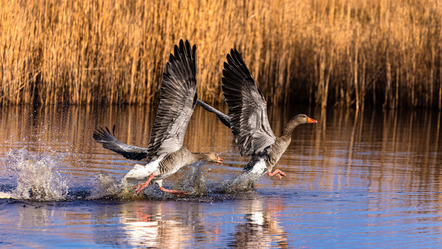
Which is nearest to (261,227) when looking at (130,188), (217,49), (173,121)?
(173,121)

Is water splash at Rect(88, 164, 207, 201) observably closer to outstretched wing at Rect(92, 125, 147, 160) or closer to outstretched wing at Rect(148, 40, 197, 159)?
outstretched wing at Rect(92, 125, 147, 160)

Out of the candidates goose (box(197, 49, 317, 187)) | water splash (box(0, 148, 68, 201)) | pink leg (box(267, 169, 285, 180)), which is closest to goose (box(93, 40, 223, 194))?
goose (box(197, 49, 317, 187))

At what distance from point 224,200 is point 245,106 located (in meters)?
1.19

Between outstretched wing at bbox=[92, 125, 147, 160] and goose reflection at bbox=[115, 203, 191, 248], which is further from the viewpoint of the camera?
outstretched wing at bbox=[92, 125, 147, 160]

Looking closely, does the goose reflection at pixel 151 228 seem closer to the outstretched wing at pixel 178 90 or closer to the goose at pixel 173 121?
the goose at pixel 173 121

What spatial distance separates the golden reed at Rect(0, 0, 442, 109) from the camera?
17.6 meters

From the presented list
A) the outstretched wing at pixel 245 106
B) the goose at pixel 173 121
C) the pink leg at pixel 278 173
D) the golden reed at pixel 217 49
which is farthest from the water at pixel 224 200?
the golden reed at pixel 217 49

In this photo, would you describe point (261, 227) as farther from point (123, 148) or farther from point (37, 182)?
point (123, 148)

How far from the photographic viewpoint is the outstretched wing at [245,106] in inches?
339

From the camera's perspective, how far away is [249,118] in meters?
8.79

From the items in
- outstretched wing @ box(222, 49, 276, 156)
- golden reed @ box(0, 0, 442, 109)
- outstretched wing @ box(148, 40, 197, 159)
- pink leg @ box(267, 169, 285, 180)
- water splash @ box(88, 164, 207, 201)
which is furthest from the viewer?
golden reed @ box(0, 0, 442, 109)

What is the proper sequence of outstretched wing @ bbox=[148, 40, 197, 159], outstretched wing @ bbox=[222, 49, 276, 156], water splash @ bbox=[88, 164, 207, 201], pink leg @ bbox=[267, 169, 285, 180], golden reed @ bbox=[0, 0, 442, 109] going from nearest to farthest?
outstretched wing @ bbox=[148, 40, 197, 159] < water splash @ bbox=[88, 164, 207, 201] < outstretched wing @ bbox=[222, 49, 276, 156] < pink leg @ bbox=[267, 169, 285, 180] < golden reed @ bbox=[0, 0, 442, 109]

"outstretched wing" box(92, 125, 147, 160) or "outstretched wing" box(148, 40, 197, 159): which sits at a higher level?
"outstretched wing" box(148, 40, 197, 159)

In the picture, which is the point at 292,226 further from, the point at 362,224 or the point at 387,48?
the point at 387,48
